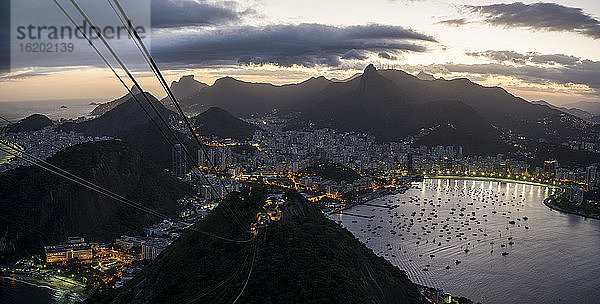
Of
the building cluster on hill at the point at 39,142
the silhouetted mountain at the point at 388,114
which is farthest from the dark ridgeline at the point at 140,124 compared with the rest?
the silhouetted mountain at the point at 388,114

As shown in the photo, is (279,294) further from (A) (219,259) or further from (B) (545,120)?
(B) (545,120)

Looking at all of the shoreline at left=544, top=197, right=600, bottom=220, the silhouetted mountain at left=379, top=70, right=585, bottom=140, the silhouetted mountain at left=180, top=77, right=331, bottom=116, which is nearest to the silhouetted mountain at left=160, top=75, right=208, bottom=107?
the silhouetted mountain at left=180, top=77, right=331, bottom=116

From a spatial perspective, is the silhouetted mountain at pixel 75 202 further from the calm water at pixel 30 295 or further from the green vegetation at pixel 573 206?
the green vegetation at pixel 573 206

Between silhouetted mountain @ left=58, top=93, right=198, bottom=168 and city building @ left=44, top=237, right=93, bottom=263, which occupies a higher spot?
silhouetted mountain @ left=58, top=93, right=198, bottom=168

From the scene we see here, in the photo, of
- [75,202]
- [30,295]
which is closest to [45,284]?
[30,295]

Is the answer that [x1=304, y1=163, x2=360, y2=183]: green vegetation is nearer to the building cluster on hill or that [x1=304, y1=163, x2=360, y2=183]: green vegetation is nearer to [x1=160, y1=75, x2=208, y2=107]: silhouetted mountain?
the building cluster on hill
